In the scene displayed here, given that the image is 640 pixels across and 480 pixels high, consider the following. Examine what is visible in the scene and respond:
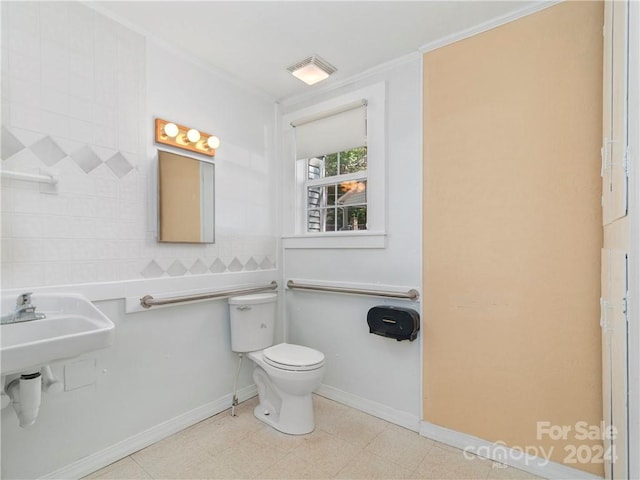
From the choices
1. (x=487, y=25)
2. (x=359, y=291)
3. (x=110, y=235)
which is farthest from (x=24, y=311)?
(x=487, y=25)

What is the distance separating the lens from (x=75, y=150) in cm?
165

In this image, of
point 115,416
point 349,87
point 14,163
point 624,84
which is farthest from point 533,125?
point 115,416

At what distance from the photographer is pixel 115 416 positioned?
1.77 metres

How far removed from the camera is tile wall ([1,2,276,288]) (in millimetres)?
1467

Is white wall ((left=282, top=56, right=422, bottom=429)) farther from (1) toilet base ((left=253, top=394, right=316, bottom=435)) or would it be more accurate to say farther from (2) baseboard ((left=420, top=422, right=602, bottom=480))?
(1) toilet base ((left=253, top=394, right=316, bottom=435))

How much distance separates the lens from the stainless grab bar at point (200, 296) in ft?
6.11

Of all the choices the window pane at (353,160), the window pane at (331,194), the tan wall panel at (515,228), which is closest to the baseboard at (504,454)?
the tan wall panel at (515,228)

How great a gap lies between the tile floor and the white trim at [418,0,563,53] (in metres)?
2.33

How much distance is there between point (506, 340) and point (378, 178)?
1206 mm

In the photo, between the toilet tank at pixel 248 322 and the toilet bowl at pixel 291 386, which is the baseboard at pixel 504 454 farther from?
the toilet tank at pixel 248 322

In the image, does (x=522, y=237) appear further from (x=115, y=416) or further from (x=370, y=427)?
(x=115, y=416)

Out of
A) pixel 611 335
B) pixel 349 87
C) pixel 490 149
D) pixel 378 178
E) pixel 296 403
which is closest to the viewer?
pixel 611 335

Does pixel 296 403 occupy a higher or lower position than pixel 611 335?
lower

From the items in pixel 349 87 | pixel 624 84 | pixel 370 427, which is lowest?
pixel 370 427
